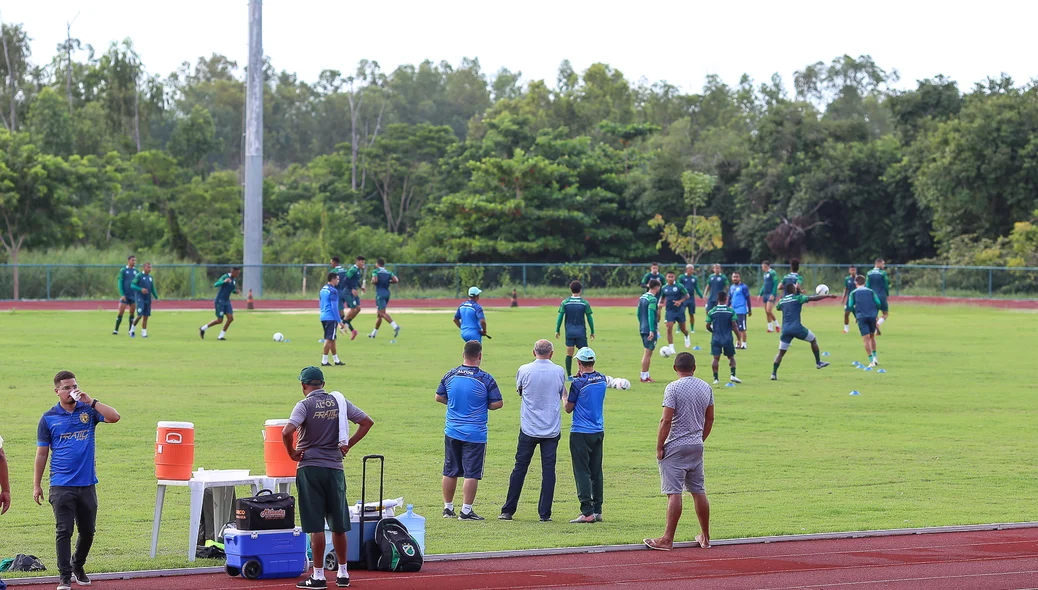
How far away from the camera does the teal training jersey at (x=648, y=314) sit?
938 inches

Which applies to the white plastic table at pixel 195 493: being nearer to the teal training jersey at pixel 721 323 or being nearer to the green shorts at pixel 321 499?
the green shorts at pixel 321 499

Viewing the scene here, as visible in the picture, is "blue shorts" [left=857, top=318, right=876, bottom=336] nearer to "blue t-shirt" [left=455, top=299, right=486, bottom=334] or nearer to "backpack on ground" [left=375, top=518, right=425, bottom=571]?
"blue t-shirt" [left=455, top=299, right=486, bottom=334]

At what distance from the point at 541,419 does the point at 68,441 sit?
478 centimetres

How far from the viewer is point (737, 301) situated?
31.0 metres

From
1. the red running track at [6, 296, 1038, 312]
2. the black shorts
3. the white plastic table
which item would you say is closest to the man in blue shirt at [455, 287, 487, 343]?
the black shorts

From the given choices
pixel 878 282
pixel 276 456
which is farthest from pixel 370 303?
pixel 276 456

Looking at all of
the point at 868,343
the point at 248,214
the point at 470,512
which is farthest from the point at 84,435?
the point at 248,214

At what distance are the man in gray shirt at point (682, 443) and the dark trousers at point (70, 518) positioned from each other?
463cm

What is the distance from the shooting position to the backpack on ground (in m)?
9.97

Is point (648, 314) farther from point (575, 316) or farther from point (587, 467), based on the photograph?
point (587, 467)

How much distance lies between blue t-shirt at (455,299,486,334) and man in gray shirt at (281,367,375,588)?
45.1 feet

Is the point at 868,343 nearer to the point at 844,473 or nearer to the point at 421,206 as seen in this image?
the point at 844,473

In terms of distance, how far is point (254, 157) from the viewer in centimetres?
5238

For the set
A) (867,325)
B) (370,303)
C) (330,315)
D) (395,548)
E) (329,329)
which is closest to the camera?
(395,548)
